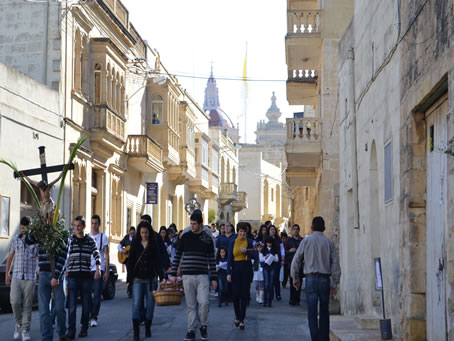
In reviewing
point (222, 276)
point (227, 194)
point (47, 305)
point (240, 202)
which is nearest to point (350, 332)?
point (47, 305)

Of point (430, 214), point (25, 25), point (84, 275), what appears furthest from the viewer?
point (25, 25)

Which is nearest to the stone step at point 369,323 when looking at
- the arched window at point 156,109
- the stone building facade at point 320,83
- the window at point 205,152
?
the stone building facade at point 320,83

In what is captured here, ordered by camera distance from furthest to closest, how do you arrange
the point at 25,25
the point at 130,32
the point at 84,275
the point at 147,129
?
the point at 147,129, the point at 130,32, the point at 25,25, the point at 84,275

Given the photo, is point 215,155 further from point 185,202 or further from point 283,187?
point 283,187

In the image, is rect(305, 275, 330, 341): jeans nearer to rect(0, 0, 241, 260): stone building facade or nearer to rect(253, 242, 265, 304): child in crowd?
rect(253, 242, 265, 304): child in crowd

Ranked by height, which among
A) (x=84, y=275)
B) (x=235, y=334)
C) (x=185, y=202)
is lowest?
(x=235, y=334)

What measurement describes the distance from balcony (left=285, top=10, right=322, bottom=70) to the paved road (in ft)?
34.7

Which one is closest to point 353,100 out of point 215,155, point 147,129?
point 147,129

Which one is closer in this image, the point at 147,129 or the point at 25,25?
the point at 25,25

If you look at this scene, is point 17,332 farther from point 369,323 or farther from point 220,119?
point 220,119

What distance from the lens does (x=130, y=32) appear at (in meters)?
37.4

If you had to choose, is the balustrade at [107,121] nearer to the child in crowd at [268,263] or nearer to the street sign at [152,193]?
the street sign at [152,193]

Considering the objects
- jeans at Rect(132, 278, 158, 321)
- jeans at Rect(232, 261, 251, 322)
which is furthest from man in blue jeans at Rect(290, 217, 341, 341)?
jeans at Rect(232, 261, 251, 322)

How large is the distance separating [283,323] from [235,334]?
7.51 feet
